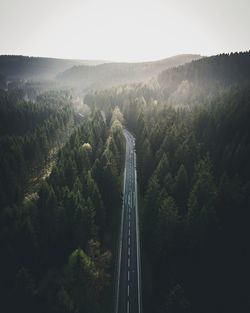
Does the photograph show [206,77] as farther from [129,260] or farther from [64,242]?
[64,242]

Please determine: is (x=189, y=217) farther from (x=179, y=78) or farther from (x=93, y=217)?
(x=179, y=78)

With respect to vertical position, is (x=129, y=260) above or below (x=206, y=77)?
below

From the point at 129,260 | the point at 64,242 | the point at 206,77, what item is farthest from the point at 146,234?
the point at 206,77

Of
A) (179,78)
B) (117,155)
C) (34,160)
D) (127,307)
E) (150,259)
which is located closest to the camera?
(127,307)

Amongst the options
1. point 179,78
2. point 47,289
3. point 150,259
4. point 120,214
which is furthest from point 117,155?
point 179,78

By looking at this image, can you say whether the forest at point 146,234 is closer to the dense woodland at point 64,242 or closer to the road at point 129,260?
the dense woodland at point 64,242

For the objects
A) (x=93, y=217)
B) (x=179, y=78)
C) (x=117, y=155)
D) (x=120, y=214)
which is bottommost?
(x=120, y=214)
